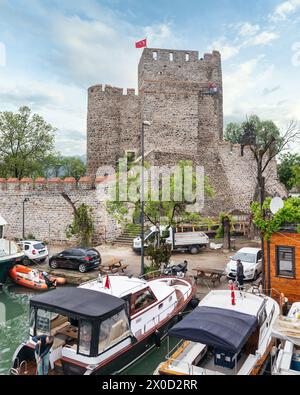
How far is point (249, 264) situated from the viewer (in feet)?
41.7

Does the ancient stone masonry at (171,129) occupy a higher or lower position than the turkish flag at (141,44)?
lower

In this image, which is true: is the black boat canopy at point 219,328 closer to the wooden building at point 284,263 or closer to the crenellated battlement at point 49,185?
the wooden building at point 284,263

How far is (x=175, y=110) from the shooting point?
1085 inches

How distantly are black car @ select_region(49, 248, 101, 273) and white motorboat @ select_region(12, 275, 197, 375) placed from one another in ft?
18.4

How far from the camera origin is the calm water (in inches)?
309

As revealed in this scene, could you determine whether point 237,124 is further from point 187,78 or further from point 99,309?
point 99,309

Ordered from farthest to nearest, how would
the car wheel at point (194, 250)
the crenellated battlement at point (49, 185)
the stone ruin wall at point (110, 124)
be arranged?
1. the stone ruin wall at point (110, 124)
2. the crenellated battlement at point (49, 185)
3. the car wheel at point (194, 250)

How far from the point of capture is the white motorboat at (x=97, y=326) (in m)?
6.41

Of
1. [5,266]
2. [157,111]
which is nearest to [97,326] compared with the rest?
[5,266]

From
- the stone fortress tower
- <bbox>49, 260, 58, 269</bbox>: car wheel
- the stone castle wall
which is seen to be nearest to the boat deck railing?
<bbox>49, 260, 58, 269</bbox>: car wheel

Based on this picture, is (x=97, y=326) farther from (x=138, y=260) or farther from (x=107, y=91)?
(x=107, y=91)

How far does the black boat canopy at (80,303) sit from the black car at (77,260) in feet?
21.9

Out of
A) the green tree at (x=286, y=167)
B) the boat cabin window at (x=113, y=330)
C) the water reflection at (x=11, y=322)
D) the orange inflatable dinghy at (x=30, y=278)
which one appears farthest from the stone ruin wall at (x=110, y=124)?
the boat cabin window at (x=113, y=330)

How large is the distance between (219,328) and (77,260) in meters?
9.61
